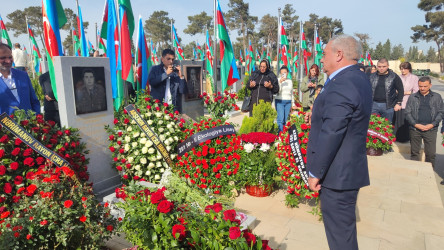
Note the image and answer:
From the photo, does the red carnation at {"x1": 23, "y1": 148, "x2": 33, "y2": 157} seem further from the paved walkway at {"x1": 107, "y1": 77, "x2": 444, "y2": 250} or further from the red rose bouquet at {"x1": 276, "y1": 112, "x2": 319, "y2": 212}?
the red rose bouquet at {"x1": 276, "y1": 112, "x2": 319, "y2": 212}

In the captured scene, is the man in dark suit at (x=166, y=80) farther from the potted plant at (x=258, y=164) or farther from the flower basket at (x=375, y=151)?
the flower basket at (x=375, y=151)

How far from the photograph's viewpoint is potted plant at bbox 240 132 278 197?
3.78 metres

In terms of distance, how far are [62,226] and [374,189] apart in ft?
13.5

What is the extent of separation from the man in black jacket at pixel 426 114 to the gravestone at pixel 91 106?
17.3ft

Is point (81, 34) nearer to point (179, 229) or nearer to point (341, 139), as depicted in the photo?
point (179, 229)

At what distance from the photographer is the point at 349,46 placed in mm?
2152

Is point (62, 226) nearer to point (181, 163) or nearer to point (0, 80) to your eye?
point (181, 163)

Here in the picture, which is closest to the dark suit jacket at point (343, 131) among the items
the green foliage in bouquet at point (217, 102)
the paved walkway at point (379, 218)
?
the paved walkway at point (379, 218)

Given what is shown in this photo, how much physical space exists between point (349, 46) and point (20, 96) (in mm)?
3813

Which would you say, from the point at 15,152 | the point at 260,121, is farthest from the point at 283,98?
the point at 15,152

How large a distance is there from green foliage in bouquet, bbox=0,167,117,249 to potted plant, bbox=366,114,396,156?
17.2 ft

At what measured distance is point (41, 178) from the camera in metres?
2.37

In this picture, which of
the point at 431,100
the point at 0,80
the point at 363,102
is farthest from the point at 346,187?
the point at 431,100

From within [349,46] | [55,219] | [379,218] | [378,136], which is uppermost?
[349,46]
